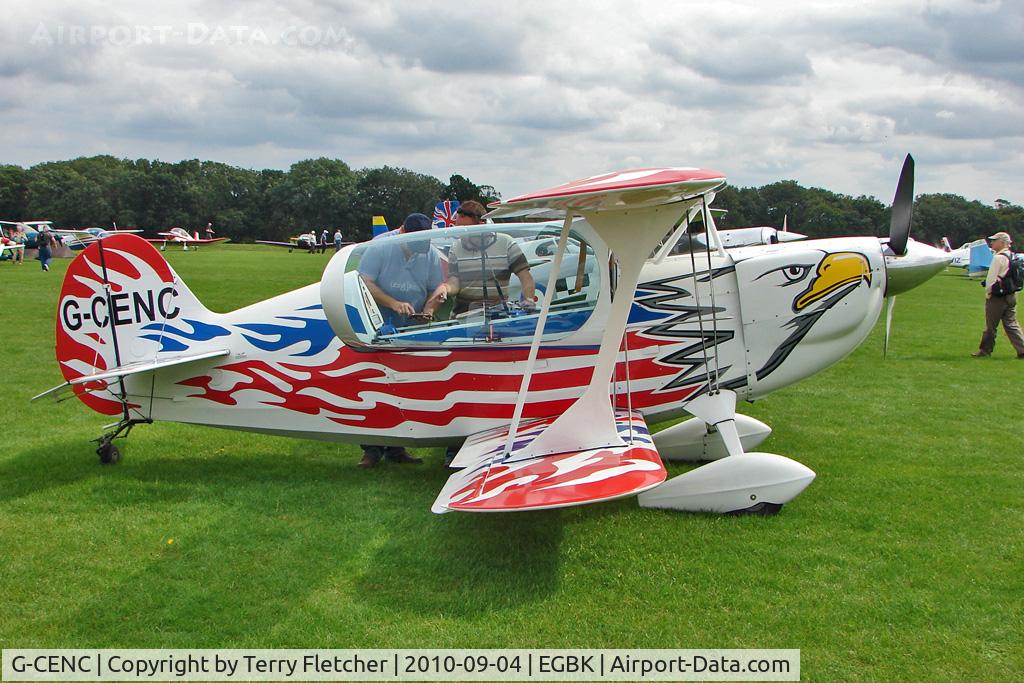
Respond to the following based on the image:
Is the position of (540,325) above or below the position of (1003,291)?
above

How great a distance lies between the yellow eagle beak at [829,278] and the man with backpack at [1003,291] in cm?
741

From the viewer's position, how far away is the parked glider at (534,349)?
193 inches

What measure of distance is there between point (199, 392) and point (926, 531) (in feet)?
17.4

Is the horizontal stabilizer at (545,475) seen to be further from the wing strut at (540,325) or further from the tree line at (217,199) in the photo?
the tree line at (217,199)

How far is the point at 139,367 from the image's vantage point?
19.2 ft

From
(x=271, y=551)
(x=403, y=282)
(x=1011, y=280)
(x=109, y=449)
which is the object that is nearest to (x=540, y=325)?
(x=403, y=282)

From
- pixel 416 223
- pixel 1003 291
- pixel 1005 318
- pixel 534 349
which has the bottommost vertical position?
pixel 1005 318

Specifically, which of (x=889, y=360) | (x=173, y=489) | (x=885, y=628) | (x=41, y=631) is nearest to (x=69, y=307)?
(x=173, y=489)

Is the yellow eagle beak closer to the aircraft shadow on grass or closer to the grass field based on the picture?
the grass field

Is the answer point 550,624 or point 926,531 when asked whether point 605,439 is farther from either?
point 926,531

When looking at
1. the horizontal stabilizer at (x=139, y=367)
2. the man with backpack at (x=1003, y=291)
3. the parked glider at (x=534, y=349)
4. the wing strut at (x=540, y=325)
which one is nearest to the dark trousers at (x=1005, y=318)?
the man with backpack at (x=1003, y=291)

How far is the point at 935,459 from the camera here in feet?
20.6

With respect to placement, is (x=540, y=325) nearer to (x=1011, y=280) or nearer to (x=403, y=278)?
(x=403, y=278)

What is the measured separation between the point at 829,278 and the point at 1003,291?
24.9ft
